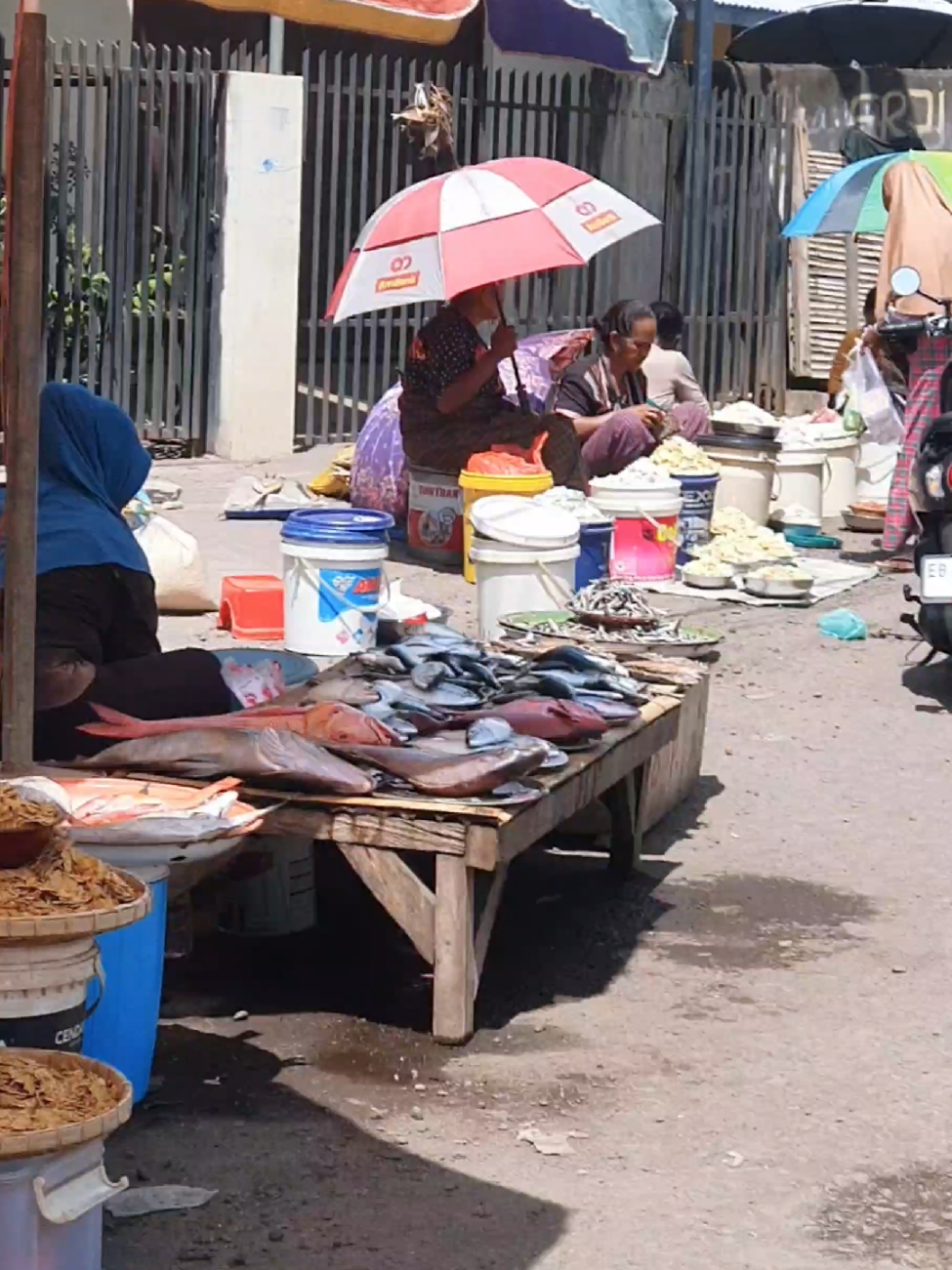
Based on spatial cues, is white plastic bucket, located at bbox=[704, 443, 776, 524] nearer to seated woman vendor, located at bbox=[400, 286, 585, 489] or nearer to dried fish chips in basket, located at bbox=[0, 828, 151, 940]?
seated woman vendor, located at bbox=[400, 286, 585, 489]

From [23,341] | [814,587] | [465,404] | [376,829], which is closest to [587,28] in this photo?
[465,404]

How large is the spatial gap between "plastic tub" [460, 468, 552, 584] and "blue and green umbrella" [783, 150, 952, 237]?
17.3ft

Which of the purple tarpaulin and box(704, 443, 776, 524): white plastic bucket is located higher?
the purple tarpaulin

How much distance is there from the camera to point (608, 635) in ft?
23.8

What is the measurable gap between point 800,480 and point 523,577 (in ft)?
12.6

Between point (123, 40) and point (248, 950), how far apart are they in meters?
11.1

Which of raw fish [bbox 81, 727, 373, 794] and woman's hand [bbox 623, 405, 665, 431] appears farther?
woman's hand [bbox 623, 405, 665, 431]

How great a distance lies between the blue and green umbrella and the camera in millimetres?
14195

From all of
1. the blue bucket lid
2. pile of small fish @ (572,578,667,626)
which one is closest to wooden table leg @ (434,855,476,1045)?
pile of small fish @ (572,578,667,626)

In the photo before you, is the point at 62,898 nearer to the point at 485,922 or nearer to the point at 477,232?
the point at 485,922

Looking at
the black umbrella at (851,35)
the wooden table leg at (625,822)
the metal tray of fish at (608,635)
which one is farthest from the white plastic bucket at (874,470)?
the wooden table leg at (625,822)

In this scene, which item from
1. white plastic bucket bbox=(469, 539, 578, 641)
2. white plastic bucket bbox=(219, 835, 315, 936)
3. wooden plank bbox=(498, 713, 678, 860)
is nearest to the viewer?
wooden plank bbox=(498, 713, 678, 860)

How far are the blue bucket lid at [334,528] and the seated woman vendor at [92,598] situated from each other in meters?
2.54

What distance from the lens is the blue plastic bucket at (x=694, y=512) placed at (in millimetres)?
10477
